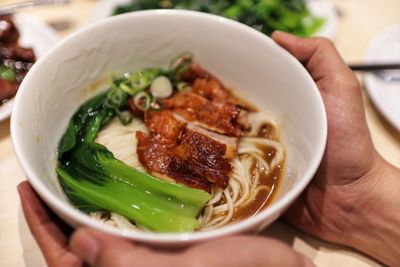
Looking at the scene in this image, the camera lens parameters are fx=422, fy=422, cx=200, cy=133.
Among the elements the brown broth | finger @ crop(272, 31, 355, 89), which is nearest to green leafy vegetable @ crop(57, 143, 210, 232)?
the brown broth

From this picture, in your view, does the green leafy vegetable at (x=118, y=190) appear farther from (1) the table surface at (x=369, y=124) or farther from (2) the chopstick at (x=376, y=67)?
(2) the chopstick at (x=376, y=67)

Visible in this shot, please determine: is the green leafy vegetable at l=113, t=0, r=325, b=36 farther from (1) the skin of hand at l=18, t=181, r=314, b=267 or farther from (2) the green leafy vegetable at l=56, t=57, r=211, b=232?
(1) the skin of hand at l=18, t=181, r=314, b=267

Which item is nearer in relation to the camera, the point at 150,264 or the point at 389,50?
the point at 150,264

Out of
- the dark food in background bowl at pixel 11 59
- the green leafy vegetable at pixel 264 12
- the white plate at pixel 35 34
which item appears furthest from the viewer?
the green leafy vegetable at pixel 264 12

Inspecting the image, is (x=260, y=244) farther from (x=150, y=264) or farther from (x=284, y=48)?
(x=284, y=48)

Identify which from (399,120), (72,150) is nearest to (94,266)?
(72,150)

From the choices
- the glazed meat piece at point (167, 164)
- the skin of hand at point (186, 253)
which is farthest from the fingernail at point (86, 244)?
the glazed meat piece at point (167, 164)
